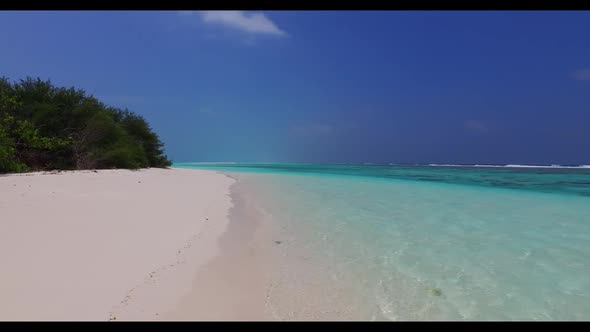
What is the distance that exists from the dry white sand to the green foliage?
1111cm

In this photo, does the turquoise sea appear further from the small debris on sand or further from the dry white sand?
the dry white sand

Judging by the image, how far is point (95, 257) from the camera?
3.18 m

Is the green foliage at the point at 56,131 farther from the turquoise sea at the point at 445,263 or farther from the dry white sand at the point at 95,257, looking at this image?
the turquoise sea at the point at 445,263

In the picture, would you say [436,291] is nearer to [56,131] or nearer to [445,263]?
[445,263]

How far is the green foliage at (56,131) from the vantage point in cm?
1427

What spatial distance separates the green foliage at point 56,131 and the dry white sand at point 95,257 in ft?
36.5

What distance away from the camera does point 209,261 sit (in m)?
3.60

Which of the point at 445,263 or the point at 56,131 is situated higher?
the point at 56,131

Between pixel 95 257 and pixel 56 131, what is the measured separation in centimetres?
1867

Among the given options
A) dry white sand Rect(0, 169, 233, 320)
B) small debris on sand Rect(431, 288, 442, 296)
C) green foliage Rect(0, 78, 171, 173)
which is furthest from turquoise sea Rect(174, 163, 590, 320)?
green foliage Rect(0, 78, 171, 173)

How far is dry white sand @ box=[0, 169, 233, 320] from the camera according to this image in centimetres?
223

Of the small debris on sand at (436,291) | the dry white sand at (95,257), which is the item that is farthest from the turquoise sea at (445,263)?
the dry white sand at (95,257)

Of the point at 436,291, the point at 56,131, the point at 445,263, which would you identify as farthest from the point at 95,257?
the point at 56,131

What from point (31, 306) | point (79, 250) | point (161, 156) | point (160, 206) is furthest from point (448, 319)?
point (161, 156)
